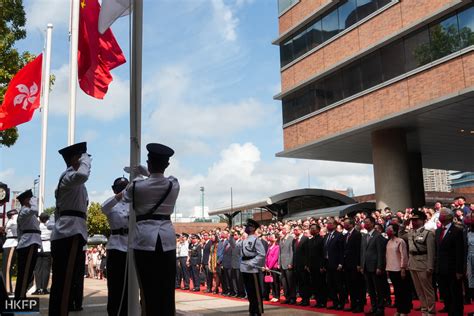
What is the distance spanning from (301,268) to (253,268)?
339cm

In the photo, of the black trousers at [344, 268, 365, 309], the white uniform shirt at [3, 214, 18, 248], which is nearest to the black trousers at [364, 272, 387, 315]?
the black trousers at [344, 268, 365, 309]

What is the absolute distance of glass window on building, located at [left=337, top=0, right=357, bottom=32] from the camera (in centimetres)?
2380

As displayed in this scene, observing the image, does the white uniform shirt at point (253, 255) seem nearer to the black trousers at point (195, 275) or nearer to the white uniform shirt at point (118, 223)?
the white uniform shirt at point (118, 223)

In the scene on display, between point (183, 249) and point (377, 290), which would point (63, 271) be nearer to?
point (377, 290)

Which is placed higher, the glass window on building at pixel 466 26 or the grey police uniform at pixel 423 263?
the glass window on building at pixel 466 26

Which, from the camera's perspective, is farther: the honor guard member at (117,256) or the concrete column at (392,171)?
the concrete column at (392,171)

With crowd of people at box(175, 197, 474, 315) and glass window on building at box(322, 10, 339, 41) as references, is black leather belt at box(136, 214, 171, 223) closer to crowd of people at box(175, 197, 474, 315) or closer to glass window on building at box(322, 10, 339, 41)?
crowd of people at box(175, 197, 474, 315)

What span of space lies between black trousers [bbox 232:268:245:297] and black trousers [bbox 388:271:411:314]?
5.90m

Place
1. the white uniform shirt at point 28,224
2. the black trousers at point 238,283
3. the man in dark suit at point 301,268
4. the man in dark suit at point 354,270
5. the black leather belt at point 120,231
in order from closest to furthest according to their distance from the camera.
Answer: the black leather belt at point 120,231 → the white uniform shirt at point 28,224 → the man in dark suit at point 354,270 → the man in dark suit at point 301,268 → the black trousers at point 238,283

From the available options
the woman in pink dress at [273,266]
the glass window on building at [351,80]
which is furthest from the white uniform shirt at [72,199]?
the glass window on building at [351,80]

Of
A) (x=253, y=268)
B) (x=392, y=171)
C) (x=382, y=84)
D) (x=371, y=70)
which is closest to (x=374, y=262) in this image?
(x=253, y=268)

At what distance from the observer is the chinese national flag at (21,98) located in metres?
12.2

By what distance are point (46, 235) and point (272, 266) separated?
6075mm

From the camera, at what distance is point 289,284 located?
524 inches
